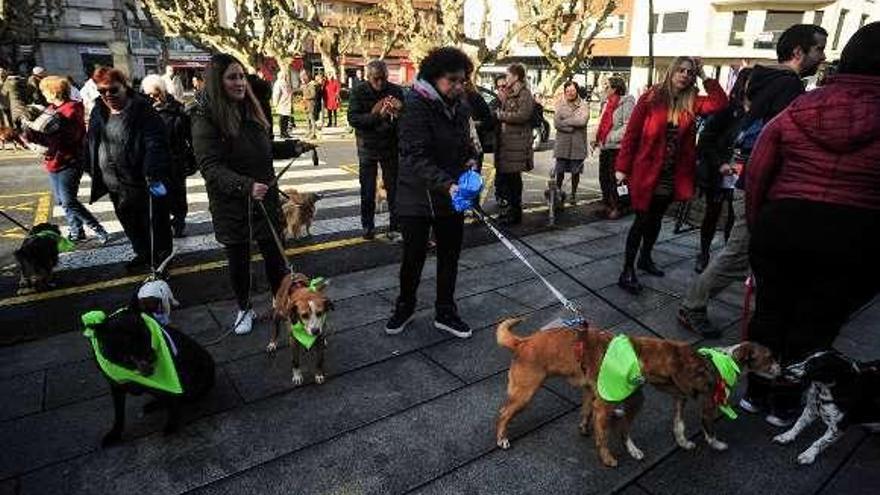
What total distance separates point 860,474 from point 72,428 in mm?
4473

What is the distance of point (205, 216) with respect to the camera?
814 cm

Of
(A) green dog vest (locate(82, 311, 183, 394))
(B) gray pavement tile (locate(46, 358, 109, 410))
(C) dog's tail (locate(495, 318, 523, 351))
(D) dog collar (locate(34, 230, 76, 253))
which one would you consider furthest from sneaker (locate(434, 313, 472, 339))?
(D) dog collar (locate(34, 230, 76, 253))

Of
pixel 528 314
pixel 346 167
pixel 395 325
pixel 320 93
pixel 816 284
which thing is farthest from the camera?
pixel 320 93

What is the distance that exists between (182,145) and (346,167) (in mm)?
5860

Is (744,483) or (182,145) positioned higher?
(182,145)

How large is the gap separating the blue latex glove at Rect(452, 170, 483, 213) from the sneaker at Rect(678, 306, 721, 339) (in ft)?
7.26

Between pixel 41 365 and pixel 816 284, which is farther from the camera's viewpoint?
pixel 41 365

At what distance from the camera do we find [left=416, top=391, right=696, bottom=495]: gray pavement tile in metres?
2.81

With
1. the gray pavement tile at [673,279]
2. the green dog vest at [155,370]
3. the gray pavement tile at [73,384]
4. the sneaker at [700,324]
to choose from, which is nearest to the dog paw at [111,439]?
the green dog vest at [155,370]

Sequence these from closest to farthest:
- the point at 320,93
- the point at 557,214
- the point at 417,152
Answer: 1. the point at 417,152
2. the point at 557,214
3. the point at 320,93

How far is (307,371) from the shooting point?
3.90 meters

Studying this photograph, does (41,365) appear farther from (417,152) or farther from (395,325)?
(417,152)

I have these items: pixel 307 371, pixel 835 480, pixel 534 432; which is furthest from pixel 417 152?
pixel 835 480

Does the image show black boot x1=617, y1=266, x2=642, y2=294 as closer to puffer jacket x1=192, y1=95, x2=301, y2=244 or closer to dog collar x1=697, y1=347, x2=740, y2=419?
dog collar x1=697, y1=347, x2=740, y2=419
